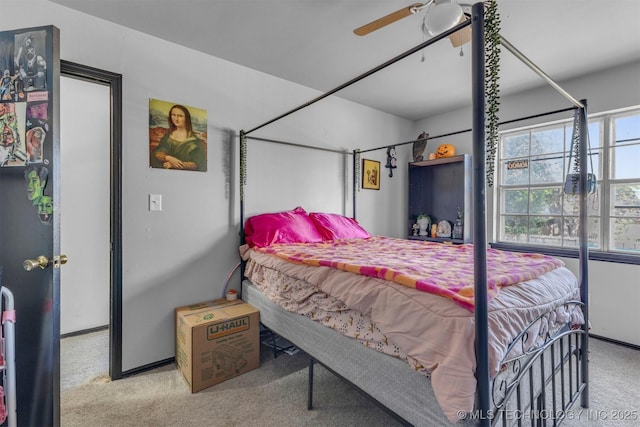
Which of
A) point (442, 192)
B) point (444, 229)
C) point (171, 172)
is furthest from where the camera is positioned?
point (442, 192)

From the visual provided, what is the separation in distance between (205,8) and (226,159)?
1097mm

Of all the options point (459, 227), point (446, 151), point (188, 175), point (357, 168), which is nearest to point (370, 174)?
point (357, 168)

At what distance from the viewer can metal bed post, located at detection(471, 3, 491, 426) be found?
3.18 ft

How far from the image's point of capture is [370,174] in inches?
150

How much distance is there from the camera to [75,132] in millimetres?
2723

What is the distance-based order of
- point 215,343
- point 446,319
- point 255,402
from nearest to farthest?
point 446,319, point 255,402, point 215,343

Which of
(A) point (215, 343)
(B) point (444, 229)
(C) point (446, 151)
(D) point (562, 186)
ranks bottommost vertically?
(A) point (215, 343)

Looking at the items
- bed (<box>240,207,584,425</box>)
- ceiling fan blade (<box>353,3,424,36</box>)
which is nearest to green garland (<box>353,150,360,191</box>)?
bed (<box>240,207,584,425</box>)

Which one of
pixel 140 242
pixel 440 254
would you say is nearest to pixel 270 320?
pixel 140 242

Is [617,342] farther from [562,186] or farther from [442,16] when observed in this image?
[442,16]

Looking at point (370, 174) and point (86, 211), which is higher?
point (370, 174)

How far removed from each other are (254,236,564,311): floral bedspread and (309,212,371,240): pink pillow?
20.9 inches

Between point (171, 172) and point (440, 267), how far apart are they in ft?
6.73

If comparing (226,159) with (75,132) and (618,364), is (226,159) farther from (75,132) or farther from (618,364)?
(618,364)
